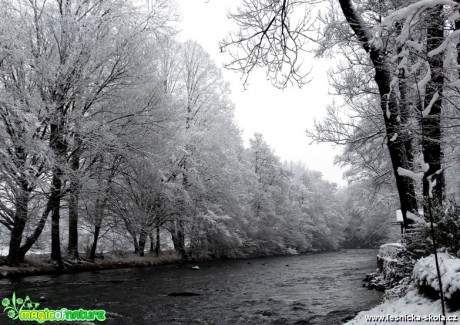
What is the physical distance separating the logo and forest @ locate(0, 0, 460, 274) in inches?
156

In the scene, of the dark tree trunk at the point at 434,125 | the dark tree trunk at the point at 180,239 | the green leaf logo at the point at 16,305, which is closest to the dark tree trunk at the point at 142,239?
the dark tree trunk at the point at 180,239

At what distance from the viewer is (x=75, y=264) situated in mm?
18312

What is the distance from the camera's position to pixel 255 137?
38875mm

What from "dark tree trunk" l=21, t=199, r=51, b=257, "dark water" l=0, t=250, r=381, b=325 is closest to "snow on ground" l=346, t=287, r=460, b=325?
"dark water" l=0, t=250, r=381, b=325

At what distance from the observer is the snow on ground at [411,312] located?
171 inches

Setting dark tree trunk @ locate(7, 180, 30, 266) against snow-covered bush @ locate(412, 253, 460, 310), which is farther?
dark tree trunk @ locate(7, 180, 30, 266)

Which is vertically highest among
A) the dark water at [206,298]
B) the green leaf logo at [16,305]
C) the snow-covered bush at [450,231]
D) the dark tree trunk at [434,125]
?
the dark tree trunk at [434,125]

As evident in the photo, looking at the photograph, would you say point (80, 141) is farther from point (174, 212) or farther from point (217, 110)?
point (217, 110)

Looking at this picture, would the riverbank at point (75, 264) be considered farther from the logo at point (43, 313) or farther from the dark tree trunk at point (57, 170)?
the logo at point (43, 313)

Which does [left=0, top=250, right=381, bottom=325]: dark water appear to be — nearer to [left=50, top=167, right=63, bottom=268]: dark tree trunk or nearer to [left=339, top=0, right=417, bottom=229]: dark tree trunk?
[left=50, top=167, right=63, bottom=268]: dark tree trunk

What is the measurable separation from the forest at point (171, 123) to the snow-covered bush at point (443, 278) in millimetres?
580

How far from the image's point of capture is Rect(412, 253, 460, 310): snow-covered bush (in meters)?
4.32

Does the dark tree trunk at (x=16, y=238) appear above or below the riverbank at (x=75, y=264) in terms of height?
above

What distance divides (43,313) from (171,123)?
43.5 ft
